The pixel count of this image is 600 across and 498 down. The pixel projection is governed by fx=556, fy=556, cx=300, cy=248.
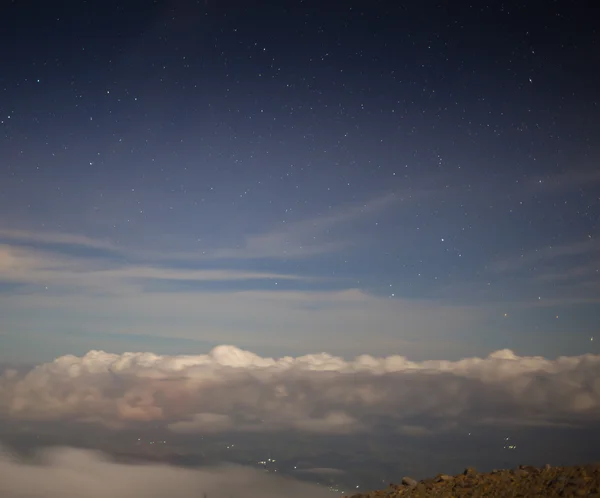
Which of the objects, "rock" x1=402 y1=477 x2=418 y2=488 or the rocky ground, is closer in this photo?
the rocky ground

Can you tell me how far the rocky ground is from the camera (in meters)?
24.6

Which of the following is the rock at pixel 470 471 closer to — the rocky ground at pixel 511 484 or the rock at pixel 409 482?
the rocky ground at pixel 511 484

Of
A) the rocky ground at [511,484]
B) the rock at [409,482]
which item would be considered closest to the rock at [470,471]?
the rocky ground at [511,484]

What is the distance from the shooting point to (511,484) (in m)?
26.3

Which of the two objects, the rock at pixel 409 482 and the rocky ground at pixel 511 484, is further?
the rock at pixel 409 482

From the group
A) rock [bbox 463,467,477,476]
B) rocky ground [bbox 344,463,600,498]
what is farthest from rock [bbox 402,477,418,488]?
rock [bbox 463,467,477,476]

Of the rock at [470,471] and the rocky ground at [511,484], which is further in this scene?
the rock at [470,471]

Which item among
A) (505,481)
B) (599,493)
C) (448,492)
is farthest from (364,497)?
(599,493)

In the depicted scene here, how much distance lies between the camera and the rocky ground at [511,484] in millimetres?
24562

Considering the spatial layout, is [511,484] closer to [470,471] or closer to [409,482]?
[470,471]

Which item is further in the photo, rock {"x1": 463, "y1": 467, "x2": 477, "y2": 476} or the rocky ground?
rock {"x1": 463, "y1": 467, "x2": 477, "y2": 476}

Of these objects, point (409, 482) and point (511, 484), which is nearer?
point (511, 484)

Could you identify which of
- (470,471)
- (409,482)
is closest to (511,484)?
(470,471)

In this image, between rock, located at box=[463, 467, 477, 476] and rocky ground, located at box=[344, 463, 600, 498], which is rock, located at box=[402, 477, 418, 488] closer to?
rocky ground, located at box=[344, 463, 600, 498]
